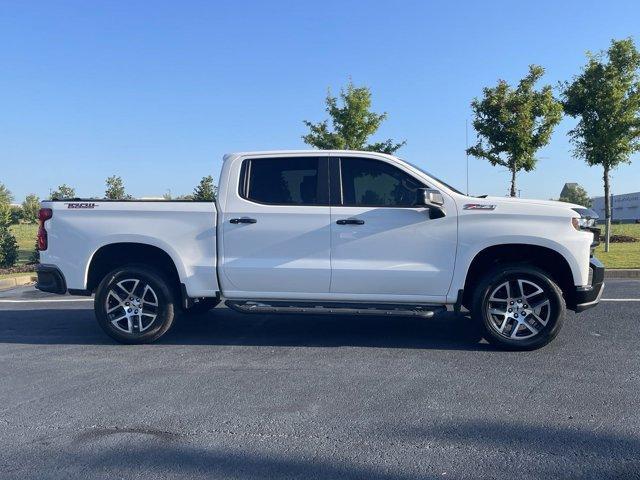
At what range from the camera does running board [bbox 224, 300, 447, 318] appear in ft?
18.6

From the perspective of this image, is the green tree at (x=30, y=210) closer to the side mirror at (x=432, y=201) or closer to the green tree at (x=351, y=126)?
the green tree at (x=351, y=126)

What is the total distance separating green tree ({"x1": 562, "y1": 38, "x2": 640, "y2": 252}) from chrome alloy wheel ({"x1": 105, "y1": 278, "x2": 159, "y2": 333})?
13.9 meters

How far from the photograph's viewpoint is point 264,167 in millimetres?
6141

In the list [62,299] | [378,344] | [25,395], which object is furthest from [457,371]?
[62,299]

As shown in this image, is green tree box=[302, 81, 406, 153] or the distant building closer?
green tree box=[302, 81, 406, 153]

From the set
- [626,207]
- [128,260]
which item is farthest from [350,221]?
[626,207]

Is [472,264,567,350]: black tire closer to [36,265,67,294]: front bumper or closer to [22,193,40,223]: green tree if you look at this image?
[36,265,67,294]: front bumper

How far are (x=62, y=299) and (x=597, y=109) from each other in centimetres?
1507

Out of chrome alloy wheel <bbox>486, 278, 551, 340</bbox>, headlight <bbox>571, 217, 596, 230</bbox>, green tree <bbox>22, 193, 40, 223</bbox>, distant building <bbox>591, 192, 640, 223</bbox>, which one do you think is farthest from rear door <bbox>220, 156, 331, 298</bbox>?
distant building <bbox>591, 192, 640, 223</bbox>

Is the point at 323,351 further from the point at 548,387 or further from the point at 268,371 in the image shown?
the point at 548,387

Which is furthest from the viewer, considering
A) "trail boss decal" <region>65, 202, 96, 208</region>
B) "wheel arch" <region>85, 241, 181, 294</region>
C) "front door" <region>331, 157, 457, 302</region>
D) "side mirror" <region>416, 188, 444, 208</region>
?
"wheel arch" <region>85, 241, 181, 294</region>

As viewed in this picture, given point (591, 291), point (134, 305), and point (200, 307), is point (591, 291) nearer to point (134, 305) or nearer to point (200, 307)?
point (200, 307)

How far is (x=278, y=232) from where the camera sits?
586cm

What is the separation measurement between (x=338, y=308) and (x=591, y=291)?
2.57 m
